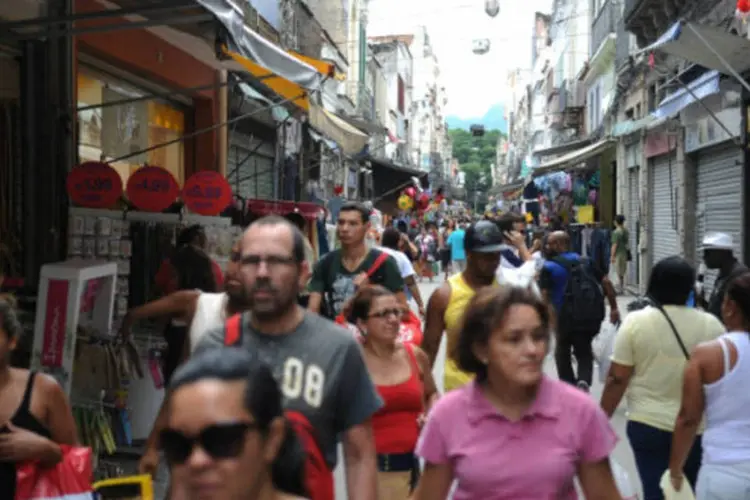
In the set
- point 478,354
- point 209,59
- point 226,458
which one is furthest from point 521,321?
point 209,59

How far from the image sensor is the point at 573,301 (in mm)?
9438

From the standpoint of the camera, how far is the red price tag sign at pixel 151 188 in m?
10.2

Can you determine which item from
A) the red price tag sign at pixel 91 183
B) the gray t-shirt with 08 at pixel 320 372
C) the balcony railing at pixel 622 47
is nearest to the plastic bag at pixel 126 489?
the gray t-shirt with 08 at pixel 320 372

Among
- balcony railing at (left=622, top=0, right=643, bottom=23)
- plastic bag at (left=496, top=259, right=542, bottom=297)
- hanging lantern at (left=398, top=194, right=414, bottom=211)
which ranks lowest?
plastic bag at (left=496, top=259, right=542, bottom=297)

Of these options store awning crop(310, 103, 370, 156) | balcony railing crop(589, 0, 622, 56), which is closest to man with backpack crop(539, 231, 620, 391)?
store awning crop(310, 103, 370, 156)

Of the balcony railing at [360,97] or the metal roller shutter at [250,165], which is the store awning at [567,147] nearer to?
the balcony railing at [360,97]

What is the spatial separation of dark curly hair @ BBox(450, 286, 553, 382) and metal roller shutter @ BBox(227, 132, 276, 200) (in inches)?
536

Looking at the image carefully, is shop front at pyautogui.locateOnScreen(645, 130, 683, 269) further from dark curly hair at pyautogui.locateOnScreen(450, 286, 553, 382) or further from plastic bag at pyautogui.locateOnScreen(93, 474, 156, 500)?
dark curly hair at pyautogui.locateOnScreen(450, 286, 553, 382)

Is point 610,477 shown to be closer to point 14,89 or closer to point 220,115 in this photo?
point 14,89

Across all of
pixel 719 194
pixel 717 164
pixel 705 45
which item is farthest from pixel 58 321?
pixel 717 164

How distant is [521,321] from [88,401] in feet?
16.4

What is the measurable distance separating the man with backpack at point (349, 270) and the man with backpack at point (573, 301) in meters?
2.94

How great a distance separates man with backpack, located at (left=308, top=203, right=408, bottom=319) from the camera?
6.75 metres

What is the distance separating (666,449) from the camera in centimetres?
526
